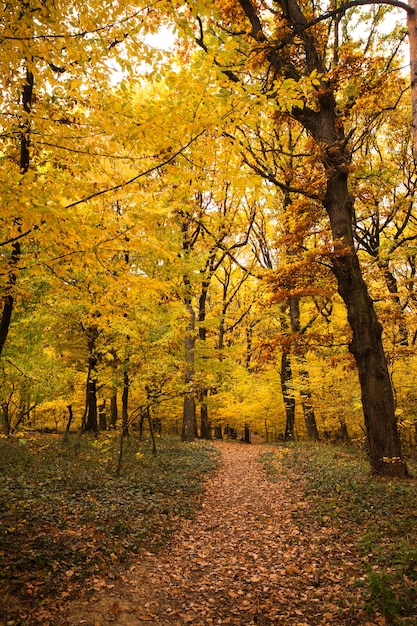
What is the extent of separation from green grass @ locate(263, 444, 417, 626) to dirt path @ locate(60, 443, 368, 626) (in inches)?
9.7

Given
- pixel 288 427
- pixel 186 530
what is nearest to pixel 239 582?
pixel 186 530

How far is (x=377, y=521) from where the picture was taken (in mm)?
6125

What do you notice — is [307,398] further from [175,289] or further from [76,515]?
[76,515]

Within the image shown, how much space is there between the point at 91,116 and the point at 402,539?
701 centimetres

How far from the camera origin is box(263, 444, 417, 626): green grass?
392cm

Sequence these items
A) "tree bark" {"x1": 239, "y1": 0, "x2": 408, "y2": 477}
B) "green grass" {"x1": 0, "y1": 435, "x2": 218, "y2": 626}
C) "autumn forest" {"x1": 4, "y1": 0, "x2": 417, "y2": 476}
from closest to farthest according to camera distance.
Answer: "autumn forest" {"x1": 4, "y1": 0, "x2": 417, "y2": 476}
"green grass" {"x1": 0, "y1": 435, "x2": 218, "y2": 626}
"tree bark" {"x1": 239, "y1": 0, "x2": 408, "y2": 477}

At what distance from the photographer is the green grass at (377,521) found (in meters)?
3.92

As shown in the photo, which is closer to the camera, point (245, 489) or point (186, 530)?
point (186, 530)

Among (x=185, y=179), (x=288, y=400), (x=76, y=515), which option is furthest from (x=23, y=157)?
(x=288, y=400)

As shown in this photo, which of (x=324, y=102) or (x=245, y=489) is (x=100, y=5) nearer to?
(x=324, y=102)

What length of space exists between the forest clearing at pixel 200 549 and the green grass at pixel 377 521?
0.8 inches

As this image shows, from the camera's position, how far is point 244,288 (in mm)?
30938

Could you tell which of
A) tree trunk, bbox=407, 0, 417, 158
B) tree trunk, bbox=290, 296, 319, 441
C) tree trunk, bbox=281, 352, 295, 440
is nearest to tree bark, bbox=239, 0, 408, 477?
tree trunk, bbox=407, 0, 417, 158

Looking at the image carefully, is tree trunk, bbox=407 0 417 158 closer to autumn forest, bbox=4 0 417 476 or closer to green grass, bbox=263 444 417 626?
autumn forest, bbox=4 0 417 476
